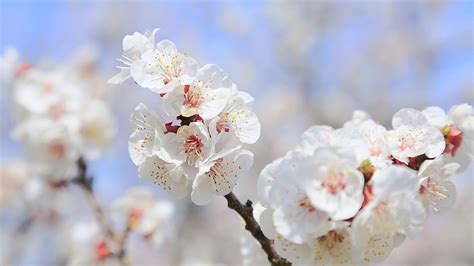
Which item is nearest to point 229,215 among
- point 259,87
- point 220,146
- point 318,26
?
point 259,87

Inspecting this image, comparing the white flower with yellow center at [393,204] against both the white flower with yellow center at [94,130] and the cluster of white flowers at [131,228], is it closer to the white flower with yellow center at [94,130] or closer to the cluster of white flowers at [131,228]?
the cluster of white flowers at [131,228]

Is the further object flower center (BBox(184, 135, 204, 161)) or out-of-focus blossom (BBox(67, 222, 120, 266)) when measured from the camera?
out-of-focus blossom (BBox(67, 222, 120, 266))

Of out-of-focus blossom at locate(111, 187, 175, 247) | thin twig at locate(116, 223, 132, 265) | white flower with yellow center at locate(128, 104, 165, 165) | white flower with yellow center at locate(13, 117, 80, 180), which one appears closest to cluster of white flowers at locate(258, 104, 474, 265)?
white flower with yellow center at locate(128, 104, 165, 165)

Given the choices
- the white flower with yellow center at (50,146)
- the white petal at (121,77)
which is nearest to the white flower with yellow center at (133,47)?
the white petal at (121,77)

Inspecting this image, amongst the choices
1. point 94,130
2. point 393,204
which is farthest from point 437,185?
point 94,130

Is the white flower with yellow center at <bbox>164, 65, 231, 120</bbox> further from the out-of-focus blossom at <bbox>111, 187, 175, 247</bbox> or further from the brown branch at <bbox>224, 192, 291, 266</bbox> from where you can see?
the out-of-focus blossom at <bbox>111, 187, 175, 247</bbox>

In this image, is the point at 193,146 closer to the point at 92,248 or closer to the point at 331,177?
the point at 331,177

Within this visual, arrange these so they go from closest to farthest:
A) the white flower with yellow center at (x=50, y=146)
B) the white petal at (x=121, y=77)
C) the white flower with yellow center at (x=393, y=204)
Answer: the white flower with yellow center at (x=393, y=204) < the white petal at (x=121, y=77) < the white flower with yellow center at (x=50, y=146)
